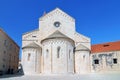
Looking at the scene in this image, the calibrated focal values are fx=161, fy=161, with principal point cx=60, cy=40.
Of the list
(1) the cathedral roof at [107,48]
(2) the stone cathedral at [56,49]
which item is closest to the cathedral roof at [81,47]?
(2) the stone cathedral at [56,49]

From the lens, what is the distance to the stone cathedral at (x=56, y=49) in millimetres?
29594

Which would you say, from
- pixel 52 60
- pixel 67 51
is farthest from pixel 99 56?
pixel 52 60

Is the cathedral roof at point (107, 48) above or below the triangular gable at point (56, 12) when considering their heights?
below

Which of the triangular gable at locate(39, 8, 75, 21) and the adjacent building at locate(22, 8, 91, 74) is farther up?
the triangular gable at locate(39, 8, 75, 21)

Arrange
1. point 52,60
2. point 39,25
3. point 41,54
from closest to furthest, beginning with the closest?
1. point 52,60
2. point 41,54
3. point 39,25

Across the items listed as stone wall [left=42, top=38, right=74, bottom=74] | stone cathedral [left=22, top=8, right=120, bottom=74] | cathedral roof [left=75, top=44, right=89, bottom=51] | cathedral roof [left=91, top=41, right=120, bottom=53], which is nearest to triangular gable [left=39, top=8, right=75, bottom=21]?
stone cathedral [left=22, top=8, right=120, bottom=74]

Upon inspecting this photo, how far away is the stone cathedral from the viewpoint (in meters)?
29.6

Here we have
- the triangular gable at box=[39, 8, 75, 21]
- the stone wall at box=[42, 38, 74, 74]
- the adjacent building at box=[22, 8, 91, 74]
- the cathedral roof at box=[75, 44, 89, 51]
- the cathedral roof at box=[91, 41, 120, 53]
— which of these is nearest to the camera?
the stone wall at box=[42, 38, 74, 74]

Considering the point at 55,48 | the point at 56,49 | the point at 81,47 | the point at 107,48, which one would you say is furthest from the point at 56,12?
the point at 107,48

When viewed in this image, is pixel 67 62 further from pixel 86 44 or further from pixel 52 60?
pixel 86 44

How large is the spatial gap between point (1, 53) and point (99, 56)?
2084cm

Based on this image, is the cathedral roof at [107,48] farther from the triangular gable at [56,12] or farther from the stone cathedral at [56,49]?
the triangular gable at [56,12]

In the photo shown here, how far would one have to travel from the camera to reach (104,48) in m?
37.2

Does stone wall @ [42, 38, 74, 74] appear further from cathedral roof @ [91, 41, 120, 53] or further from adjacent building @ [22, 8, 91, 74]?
cathedral roof @ [91, 41, 120, 53]
